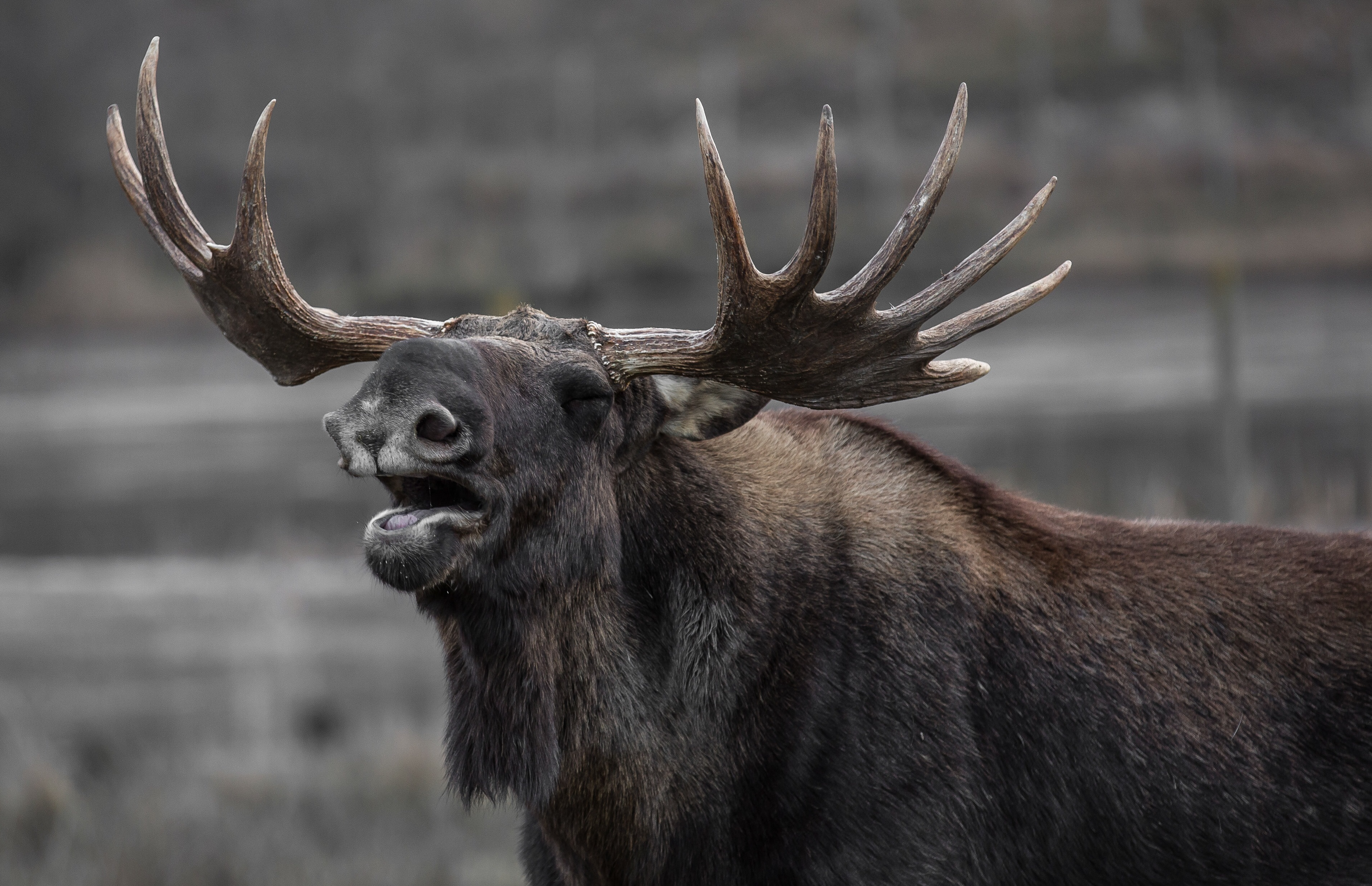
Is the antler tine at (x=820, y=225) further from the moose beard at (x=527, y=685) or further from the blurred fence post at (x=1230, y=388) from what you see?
the blurred fence post at (x=1230, y=388)

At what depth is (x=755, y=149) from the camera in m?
22.8

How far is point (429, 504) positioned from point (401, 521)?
0.39 ft

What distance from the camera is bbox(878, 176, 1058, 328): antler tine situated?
11.9 feet

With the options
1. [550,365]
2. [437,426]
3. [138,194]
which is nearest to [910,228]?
[550,365]

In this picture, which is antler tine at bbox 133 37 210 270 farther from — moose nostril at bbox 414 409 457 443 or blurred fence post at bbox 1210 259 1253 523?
blurred fence post at bbox 1210 259 1253 523

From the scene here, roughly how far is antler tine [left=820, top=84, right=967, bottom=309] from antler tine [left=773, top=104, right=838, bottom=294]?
0.32 feet

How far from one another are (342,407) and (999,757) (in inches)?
74.1

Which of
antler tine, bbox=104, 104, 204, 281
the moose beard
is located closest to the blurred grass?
the moose beard

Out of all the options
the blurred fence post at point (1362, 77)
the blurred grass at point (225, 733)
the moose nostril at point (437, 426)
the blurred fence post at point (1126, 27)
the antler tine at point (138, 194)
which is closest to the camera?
the moose nostril at point (437, 426)

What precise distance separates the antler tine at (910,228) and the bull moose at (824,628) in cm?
1

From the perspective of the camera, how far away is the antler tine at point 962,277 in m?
3.63

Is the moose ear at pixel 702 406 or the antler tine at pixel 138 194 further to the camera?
the antler tine at pixel 138 194

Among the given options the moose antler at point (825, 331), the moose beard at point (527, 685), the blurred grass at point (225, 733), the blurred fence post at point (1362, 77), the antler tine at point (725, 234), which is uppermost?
the blurred fence post at point (1362, 77)

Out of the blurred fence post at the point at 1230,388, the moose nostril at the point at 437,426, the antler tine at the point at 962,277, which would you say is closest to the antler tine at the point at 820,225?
the antler tine at the point at 962,277
